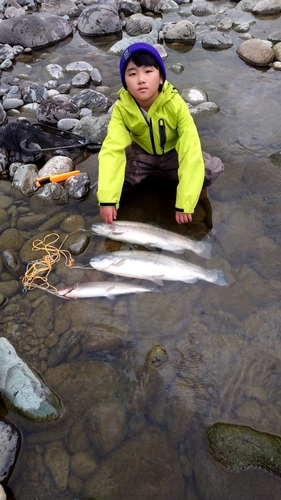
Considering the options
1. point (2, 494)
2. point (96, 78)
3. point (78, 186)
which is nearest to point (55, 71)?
point (96, 78)

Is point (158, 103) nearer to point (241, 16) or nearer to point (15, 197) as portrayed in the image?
point (15, 197)

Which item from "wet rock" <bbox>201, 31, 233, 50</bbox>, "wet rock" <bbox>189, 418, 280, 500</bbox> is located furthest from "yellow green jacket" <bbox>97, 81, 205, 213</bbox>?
"wet rock" <bbox>201, 31, 233, 50</bbox>

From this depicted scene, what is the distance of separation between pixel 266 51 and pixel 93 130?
560cm

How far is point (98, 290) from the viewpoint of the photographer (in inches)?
185

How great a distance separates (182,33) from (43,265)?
31.4ft

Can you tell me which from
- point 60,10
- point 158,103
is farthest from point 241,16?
point 158,103

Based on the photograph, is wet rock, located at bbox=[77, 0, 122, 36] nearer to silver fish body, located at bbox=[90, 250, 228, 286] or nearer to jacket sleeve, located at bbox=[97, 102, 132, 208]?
jacket sleeve, located at bbox=[97, 102, 132, 208]

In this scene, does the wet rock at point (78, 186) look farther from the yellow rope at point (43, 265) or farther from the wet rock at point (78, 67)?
the wet rock at point (78, 67)

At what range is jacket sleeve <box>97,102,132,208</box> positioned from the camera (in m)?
5.16

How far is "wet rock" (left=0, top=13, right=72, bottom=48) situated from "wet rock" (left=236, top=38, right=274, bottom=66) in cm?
613

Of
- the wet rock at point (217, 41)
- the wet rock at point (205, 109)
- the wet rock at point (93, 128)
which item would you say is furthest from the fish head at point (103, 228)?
the wet rock at point (217, 41)

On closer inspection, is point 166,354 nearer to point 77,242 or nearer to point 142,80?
point 77,242

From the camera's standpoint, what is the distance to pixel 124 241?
536cm

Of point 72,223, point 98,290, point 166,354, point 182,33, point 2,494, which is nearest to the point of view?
point 2,494
